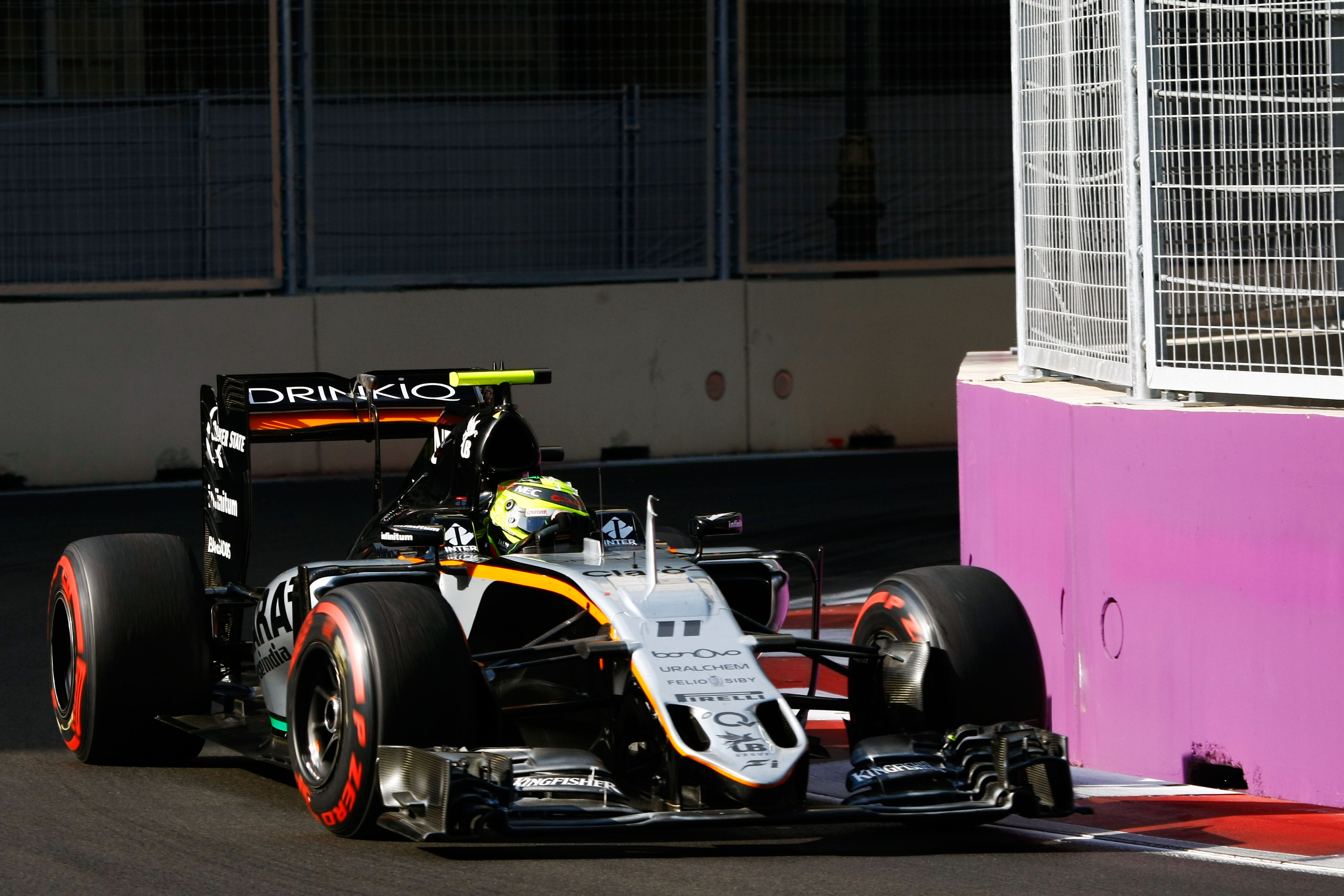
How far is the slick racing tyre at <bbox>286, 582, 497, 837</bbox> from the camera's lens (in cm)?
608

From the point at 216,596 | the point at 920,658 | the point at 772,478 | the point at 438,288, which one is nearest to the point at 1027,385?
the point at 920,658

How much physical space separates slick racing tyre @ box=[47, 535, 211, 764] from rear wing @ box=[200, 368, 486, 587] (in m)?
0.68

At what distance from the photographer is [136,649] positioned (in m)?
7.38

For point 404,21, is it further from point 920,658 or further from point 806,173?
point 920,658

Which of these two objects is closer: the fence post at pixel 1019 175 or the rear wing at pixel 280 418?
the rear wing at pixel 280 418

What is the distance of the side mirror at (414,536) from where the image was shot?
7.06 meters

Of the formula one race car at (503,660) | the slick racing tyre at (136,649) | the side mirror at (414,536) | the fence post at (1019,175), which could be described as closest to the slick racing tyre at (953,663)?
the formula one race car at (503,660)

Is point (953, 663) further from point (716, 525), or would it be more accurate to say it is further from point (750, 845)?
point (716, 525)

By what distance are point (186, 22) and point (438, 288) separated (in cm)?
270

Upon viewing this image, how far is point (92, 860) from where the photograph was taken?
20.4ft

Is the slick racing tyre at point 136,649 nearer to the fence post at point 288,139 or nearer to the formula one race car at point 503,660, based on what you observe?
the formula one race car at point 503,660

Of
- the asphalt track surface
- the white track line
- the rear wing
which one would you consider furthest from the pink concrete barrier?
Answer: the rear wing

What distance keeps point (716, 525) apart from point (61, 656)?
2640 millimetres

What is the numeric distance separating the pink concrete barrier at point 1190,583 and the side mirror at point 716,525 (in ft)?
4.72
